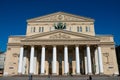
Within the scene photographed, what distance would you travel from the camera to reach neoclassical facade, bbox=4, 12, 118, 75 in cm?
4203

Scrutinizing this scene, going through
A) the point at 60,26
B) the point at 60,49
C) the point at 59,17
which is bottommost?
the point at 60,49

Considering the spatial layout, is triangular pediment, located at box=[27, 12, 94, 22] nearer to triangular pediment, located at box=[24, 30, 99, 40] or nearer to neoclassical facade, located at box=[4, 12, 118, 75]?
neoclassical facade, located at box=[4, 12, 118, 75]

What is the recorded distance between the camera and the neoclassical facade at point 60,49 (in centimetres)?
4203

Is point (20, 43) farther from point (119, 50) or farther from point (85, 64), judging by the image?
point (119, 50)

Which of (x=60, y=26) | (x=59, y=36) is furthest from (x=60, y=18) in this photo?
(x=59, y=36)

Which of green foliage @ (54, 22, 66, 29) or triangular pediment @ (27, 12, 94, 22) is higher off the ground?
triangular pediment @ (27, 12, 94, 22)

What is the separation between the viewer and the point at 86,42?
139ft

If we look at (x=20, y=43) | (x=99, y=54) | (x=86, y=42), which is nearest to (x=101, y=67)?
(x=99, y=54)

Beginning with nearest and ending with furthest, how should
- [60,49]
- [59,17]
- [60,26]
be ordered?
[60,49] → [60,26] → [59,17]

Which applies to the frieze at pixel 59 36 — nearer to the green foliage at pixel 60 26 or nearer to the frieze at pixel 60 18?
the green foliage at pixel 60 26

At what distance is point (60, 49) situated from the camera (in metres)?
47.0

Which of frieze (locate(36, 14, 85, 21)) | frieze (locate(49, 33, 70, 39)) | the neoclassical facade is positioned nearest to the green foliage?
the neoclassical facade

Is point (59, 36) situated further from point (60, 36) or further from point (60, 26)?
point (60, 26)

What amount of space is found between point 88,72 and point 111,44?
1046 centimetres
